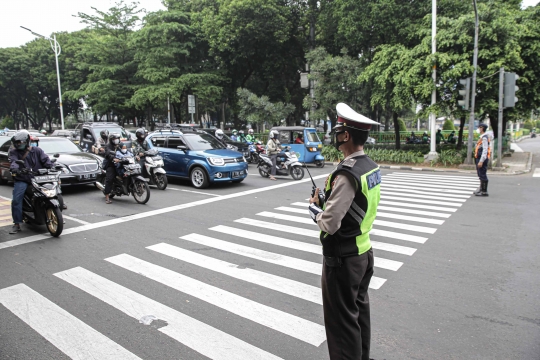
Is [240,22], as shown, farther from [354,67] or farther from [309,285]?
[309,285]

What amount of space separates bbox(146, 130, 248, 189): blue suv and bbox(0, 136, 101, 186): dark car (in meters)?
2.12

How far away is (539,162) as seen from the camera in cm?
1938

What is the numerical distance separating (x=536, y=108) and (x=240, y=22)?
17.7m

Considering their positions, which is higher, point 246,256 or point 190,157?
point 190,157

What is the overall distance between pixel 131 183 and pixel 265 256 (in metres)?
5.43

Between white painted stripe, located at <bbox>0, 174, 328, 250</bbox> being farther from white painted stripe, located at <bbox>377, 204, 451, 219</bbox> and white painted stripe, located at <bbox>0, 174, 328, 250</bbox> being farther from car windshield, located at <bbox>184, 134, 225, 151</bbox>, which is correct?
white painted stripe, located at <bbox>377, 204, 451, 219</bbox>

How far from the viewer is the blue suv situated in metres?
11.8

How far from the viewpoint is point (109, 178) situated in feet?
31.8

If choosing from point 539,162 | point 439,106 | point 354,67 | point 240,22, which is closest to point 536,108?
point 539,162

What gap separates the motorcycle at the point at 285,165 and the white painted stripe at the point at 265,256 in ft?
24.5

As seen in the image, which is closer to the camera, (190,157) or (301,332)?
(301,332)

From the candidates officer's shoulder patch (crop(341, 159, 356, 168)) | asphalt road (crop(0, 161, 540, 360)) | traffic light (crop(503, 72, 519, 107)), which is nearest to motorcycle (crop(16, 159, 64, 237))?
asphalt road (crop(0, 161, 540, 360))

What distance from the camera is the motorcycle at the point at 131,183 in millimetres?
9500

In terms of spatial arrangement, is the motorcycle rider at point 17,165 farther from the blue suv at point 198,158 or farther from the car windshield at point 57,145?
the blue suv at point 198,158
